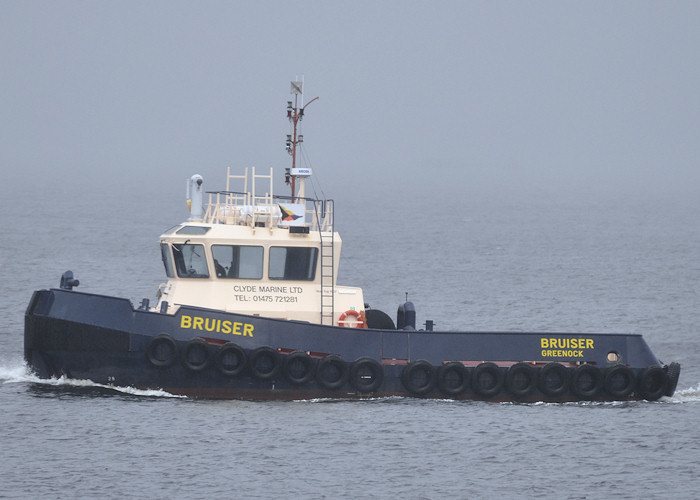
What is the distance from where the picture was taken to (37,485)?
738 inches

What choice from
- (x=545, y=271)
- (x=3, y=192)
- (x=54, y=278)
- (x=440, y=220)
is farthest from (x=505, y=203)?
(x=54, y=278)

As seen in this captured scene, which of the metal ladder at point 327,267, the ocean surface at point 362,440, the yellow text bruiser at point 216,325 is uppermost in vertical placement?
the metal ladder at point 327,267

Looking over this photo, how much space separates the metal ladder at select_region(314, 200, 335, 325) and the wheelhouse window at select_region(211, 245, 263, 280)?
1.17m

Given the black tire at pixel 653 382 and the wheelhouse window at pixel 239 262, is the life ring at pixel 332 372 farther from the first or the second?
the black tire at pixel 653 382

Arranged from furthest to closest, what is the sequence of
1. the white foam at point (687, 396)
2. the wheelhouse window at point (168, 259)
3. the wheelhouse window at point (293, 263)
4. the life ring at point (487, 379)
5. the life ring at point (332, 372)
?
the white foam at point (687, 396) < the wheelhouse window at point (293, 263) < the wheelhouse window at point (168, 259) < the life ring at point (487, 379) < the life ring at point (332, 372)

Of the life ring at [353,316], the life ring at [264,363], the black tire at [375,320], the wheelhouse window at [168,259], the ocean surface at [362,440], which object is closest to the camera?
the ocean surface at [362,440]

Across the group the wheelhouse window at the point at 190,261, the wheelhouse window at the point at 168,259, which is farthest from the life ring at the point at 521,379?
the wheelhouse window at the point at 168,259

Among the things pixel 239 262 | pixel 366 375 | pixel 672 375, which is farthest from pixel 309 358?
pixel 672 375

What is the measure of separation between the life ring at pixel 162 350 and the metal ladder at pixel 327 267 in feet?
9.58

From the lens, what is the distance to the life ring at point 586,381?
2359 cm

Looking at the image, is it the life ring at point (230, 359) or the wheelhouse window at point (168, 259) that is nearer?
the life ring at point (230, 359)

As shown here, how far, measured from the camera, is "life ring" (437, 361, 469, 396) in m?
23.2

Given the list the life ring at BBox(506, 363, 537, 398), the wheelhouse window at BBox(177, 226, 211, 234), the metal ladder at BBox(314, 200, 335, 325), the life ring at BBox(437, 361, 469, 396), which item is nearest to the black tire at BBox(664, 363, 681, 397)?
the life ring at BBox(506, 363, 537, 398)

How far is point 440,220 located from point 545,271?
33312 mm
